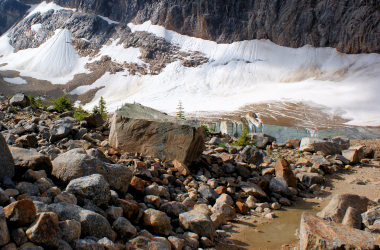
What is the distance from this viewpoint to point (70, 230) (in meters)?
2.22

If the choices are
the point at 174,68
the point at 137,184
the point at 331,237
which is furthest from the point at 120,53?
the point at 331,237

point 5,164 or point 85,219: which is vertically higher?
point 5,164

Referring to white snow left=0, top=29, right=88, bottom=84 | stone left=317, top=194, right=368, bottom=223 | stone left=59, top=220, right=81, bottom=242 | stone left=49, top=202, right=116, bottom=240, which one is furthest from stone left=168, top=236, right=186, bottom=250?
white snow left=0, top=29, right=88, bottom=84

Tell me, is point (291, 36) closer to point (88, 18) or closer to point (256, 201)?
point (88, 18)

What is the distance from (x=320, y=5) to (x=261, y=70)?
60.7 feet

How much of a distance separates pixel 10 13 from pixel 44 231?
11669cm

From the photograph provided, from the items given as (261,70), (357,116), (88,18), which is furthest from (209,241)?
(88,18)

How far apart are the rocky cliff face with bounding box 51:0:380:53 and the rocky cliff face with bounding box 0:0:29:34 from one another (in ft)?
143

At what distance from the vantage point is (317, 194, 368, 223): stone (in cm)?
368

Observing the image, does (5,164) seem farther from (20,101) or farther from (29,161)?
(20,101)

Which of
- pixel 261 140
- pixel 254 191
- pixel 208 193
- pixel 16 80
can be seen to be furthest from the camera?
pixel 16 80

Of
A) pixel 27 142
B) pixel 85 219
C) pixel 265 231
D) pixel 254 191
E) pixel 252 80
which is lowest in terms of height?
pixel 265 231

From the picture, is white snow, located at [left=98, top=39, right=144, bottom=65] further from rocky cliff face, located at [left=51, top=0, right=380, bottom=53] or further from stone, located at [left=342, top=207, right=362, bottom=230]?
stone, located at [left=342, top=207, right=362, bottom=230]

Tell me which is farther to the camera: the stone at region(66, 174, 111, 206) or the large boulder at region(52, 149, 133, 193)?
the large boulder at region(52, 149, 133, 193)
